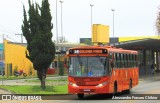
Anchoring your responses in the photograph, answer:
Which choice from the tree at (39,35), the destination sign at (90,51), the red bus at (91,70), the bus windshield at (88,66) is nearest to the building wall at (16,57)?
the tree at (39,35)

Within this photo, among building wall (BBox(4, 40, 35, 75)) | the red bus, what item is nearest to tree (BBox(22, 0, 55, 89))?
the red bus

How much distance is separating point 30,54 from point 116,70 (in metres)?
6.15

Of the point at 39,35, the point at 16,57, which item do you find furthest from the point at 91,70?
the point at 16,57

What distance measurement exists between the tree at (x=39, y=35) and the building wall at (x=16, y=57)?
39.3 m

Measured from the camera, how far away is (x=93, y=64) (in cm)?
2355

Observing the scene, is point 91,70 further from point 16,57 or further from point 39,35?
point 16,57

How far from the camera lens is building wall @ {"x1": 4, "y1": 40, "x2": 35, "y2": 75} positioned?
68188mm

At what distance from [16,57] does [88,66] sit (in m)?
46.2

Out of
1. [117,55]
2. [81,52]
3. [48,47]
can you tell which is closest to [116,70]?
[117,55]

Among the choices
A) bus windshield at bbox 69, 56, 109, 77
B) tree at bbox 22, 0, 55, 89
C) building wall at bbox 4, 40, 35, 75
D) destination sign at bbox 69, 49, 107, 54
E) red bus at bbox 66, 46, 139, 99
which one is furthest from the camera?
building wall at bbox 4, 40, 35, 75

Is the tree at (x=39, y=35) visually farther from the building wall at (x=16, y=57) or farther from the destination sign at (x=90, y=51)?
the building wall at (x=16, y=57)

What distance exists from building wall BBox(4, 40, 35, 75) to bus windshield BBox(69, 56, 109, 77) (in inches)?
1770

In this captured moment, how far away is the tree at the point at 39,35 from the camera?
28.5 m

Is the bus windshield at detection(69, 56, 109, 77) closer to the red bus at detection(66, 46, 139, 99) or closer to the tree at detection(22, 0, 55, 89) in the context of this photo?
the red bus at detection(66, 46, 139, 99)
